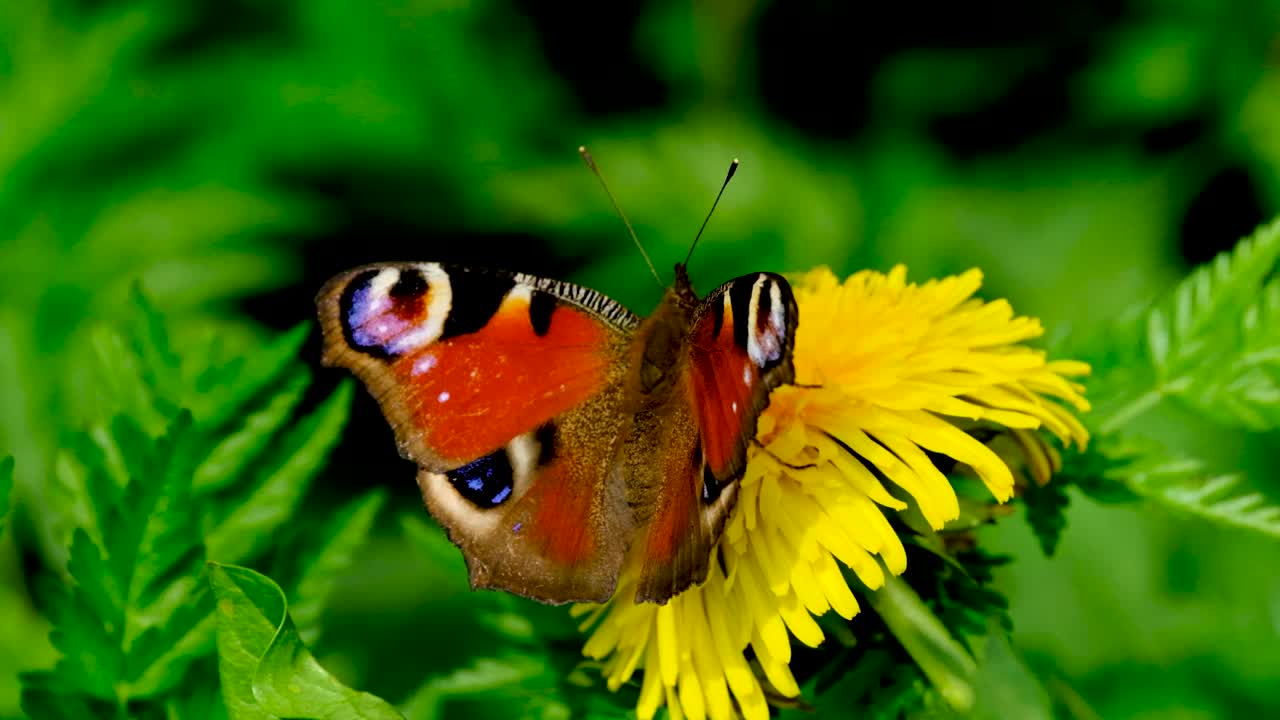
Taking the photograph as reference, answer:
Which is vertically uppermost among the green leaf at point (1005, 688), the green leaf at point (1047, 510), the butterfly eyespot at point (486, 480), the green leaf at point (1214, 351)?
the green leaf at point (1214, 351)

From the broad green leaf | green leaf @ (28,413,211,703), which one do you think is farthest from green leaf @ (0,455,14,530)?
the broad green leaf

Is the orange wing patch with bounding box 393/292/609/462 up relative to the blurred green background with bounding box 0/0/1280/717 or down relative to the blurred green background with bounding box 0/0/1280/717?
up

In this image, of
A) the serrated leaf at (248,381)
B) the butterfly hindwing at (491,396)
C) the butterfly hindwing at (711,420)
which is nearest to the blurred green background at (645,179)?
the serrated leaf at (248,381)

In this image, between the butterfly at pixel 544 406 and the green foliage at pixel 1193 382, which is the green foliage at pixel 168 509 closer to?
the butterfly at pixel 544 406

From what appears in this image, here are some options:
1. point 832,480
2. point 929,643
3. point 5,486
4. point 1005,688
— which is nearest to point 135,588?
point 5,486

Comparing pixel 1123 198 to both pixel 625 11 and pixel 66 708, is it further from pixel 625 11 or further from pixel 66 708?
A: pixel 66 708

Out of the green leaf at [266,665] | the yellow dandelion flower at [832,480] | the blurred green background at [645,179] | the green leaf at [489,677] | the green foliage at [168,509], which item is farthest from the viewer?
the blurred green background at [645,179]

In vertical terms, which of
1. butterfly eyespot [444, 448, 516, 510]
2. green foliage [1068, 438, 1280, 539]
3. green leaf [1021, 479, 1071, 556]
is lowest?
butterfly eyespot [444, 448, 516, 510]

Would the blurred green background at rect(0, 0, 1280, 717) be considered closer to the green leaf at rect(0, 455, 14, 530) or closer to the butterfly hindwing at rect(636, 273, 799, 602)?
the green leaf at rect(0, 455, 14, 530)
